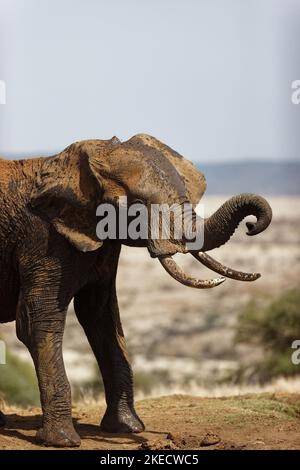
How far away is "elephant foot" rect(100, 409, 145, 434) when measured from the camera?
40.5 feet

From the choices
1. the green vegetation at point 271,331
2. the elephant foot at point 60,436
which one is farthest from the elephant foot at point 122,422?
the green vegetation at point 271,331

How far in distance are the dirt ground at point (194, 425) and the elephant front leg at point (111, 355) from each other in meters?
0.18

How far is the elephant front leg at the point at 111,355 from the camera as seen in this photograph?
12.3 meters

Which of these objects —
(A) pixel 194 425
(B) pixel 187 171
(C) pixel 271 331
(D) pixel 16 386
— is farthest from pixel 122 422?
(C) pixel 271 331

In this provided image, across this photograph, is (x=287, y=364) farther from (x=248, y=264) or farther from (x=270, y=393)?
(x=248, y=264)

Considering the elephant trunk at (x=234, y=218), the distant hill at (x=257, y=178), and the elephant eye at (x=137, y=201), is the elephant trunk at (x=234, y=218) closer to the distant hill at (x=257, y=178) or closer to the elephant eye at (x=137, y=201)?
the elephant eye at (x=137, y=201)

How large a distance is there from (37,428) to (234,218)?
11.4 ft

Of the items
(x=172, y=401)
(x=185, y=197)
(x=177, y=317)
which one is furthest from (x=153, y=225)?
(x=177, y=317)

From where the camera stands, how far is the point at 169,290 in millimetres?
66812

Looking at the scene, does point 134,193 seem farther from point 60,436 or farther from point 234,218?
point 60,436

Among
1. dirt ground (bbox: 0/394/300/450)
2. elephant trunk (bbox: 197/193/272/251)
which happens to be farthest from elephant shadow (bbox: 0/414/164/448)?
elephant trunk (bbox: 197/193/272/251)

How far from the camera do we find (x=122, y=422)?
12.4m

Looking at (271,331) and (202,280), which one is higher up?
(202,280)
